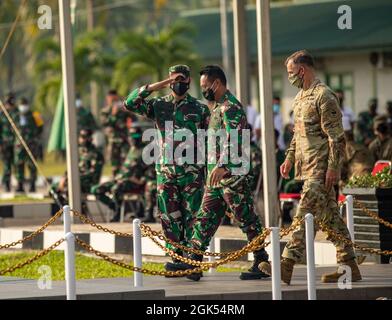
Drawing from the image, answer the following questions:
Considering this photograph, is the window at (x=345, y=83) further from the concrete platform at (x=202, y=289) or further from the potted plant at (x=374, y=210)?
the concrete platform at (x=202, y=289)

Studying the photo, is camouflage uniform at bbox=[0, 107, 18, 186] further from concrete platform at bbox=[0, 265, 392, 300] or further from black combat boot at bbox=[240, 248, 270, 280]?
black combat boot at bbox=[240, 248, 270, 280]

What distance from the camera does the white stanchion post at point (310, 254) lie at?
12648mm

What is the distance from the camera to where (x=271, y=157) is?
1789 cm

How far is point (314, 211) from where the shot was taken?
1359 centimetres

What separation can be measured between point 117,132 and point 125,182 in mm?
3718

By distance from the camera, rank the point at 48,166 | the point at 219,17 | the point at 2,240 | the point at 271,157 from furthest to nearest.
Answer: the point at 219,17 < the point at 48,166 < the point at 2,240 < the point at 271,157

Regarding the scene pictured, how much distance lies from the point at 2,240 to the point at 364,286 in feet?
26.0

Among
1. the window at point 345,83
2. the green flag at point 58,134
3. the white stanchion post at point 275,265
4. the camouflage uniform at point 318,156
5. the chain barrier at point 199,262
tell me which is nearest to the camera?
the white stanchion post at point 275,265

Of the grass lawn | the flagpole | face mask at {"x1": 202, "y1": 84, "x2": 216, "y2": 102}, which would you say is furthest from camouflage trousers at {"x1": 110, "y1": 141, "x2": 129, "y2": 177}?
face mask at {"x1": 202, "y1": 84, "x2": 216, "y2": 102}

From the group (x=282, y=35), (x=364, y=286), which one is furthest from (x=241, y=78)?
(x=282, y=35)

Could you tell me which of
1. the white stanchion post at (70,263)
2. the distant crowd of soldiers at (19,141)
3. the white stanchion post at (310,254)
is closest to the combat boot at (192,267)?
the white stanchion post at (310,254)

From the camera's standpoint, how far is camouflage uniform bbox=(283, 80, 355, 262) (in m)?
13.5

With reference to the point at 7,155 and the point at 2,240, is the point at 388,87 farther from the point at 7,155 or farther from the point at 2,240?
the point at 2,240

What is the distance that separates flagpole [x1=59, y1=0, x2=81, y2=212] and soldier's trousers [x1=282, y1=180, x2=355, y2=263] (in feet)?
24.1
